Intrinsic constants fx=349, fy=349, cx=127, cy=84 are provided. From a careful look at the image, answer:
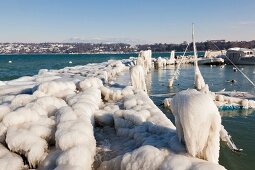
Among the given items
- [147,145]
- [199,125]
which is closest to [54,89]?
[147,145]

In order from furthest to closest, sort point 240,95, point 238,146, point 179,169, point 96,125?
point 240,95, point 238,146, point 96,125, point 179,169

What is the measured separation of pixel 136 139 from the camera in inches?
602

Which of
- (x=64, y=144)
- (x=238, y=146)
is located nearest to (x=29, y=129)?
(x=64, y=144)

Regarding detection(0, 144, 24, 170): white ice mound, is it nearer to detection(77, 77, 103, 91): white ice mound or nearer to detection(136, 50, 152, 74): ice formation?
detection(77, 77, 103, 91): white ice mound

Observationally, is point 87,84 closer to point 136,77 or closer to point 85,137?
point 136,77

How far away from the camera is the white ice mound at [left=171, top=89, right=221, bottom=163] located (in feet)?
38.8

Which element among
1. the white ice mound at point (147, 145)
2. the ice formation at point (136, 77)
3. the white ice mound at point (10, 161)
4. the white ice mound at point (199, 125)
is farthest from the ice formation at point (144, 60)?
the white ice mound at point (199, 125)

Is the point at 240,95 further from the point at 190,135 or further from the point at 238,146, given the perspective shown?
the point at 190,135

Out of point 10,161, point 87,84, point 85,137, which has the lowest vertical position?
point 10,161

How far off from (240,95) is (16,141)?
33401mm

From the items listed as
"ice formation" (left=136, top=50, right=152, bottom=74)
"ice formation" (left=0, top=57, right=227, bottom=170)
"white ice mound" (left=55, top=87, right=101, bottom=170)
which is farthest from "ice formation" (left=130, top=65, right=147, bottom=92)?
"ice formation" (left=136, top=50, right=152, bottom=74)

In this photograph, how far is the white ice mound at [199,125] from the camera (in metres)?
11.8

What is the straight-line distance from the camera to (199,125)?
38.9 feet

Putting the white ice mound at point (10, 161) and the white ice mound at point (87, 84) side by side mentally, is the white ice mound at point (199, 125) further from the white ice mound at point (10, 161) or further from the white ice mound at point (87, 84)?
the white ice mound at point (87, 84)
